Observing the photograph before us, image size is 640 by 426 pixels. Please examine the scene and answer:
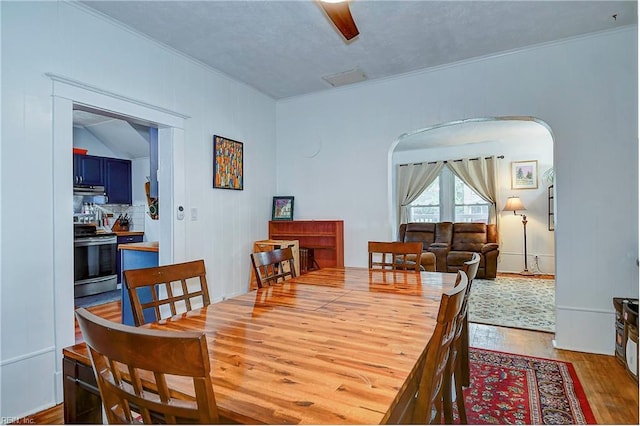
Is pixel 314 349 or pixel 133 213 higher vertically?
pixel 133 213

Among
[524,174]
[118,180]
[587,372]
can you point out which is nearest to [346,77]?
[587,372]

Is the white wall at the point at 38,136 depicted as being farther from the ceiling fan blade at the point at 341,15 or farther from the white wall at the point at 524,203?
the white wall at the point at 524,203

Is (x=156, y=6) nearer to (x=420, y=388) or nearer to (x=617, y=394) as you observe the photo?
(x=420, y=388)

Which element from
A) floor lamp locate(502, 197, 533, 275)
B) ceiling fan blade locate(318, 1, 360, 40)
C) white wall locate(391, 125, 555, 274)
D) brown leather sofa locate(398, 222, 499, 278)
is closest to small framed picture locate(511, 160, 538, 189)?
white wall locate(391, 125, 555, 274)

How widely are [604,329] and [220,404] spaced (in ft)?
10.9

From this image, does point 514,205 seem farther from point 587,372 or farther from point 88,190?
point 88,190

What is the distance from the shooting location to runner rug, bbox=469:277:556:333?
140 inches

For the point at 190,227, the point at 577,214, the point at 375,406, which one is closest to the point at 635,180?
the point at 577,214

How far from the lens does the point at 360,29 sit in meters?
2.71

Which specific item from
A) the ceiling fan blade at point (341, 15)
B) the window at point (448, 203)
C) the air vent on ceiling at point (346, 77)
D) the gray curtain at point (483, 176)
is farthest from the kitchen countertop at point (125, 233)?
the gray curtain at point (483, 176)

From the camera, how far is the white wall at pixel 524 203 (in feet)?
20.4

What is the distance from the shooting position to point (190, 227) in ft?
10.3

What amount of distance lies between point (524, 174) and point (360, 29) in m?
5.22

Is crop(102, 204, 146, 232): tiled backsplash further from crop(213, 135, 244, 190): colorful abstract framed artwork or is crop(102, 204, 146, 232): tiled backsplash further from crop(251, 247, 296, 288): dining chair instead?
crop(251, 247, 296, 288): dining chair
